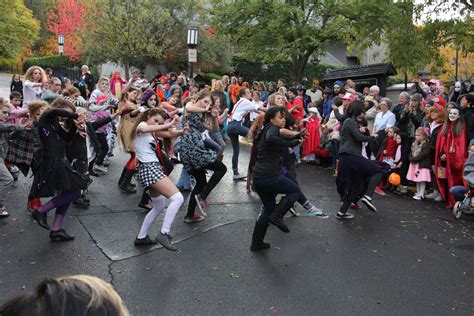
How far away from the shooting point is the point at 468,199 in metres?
7.64

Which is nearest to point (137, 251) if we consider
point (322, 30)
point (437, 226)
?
point (437, 226)

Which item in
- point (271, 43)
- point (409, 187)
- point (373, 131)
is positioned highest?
point (271, 43)

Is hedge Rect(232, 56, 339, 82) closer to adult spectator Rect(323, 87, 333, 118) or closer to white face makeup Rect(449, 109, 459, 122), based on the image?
adult spectator Rect(323, 87, 333, 118)

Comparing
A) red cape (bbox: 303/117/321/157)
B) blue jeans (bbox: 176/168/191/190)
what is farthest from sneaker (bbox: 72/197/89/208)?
red cape (bbox: 303/117/321/157)

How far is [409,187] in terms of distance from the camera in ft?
32.2

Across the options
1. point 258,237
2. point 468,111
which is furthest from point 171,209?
point 468,111

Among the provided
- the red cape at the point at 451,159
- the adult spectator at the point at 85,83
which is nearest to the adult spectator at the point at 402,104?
the red cape at the point at 451,159

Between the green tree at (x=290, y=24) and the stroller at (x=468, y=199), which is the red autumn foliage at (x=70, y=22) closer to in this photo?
the green tree at (x=290, y=24)

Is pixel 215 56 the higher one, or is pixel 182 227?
pixel 215 56

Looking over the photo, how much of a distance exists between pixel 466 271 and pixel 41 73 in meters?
8.18

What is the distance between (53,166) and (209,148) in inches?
110

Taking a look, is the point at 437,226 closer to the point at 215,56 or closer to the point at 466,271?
the point at 466,271

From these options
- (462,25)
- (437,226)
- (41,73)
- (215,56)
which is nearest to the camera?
(437,226)

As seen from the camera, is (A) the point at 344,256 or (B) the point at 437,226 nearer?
(A) the point at 344,256
